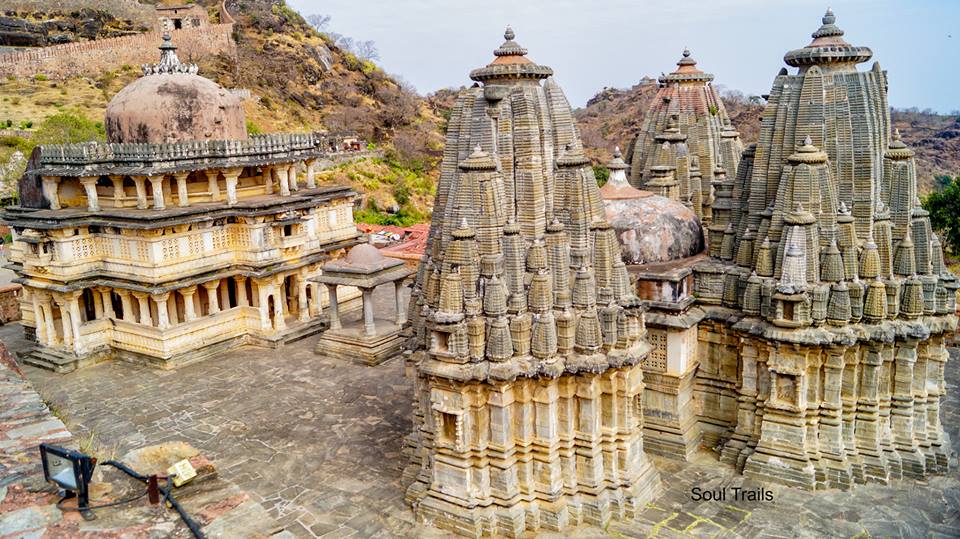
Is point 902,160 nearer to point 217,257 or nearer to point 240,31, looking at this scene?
point 217,257

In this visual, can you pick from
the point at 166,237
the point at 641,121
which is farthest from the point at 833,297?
the point at 641,121

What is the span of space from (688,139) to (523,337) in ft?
41.2

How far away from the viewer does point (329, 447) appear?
603 inches

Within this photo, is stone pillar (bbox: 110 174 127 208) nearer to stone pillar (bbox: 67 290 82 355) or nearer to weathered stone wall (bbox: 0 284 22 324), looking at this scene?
stone pillar (bbox: 67 290 82 355)

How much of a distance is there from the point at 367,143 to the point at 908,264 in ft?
165

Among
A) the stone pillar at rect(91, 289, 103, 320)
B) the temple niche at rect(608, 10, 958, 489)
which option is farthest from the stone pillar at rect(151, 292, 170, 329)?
the temple niche at rect(608, 10, 958, 489)

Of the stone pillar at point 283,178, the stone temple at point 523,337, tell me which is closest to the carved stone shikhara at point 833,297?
the stone temple at point 523,337

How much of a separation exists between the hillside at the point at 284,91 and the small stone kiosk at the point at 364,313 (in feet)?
74.9

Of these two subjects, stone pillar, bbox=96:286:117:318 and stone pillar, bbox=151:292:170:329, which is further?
stone pillar, bbox=96:286:117:318

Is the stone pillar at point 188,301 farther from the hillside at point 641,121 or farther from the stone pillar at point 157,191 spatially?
the hillside at point 641,121

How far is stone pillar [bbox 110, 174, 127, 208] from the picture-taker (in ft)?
71.1

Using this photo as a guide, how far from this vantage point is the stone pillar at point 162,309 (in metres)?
20.1

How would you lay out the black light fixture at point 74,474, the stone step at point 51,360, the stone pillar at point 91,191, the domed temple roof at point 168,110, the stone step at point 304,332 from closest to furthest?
the black light fixture at point 74,474 < the stone step at point 51,360 < the stone pillar at point 91,191 < the domed temple roof at point 168,110 < the stone step at point 304,332

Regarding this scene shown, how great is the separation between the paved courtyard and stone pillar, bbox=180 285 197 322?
1.51 metres
